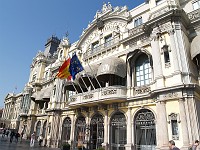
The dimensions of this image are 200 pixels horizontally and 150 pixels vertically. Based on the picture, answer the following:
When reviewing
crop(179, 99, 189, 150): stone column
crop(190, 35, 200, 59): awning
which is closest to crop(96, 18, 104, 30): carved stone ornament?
crop(190, 35, 200, 59): awning

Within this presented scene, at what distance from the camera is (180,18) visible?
13898mm

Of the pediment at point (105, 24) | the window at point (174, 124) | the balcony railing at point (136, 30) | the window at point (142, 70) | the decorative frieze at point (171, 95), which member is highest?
the pediment at point (105, 24)

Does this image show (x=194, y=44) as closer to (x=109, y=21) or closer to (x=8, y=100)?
(x=109, y=21)

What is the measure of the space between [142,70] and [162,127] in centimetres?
568

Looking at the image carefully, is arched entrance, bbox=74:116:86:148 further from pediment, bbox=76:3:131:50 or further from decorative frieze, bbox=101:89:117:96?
pediment, bbox=76:3:131:50

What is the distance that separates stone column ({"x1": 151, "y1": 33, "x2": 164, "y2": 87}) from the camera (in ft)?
43.1

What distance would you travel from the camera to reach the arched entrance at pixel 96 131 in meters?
17.1

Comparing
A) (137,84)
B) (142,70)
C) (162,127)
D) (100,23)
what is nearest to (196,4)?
(142,70)

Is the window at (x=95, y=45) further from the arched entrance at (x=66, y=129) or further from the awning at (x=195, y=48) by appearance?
the awning at (x=195, y=48)

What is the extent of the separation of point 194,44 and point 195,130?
20.6ft

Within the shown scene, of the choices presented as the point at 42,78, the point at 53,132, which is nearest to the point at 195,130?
the point at 53,132

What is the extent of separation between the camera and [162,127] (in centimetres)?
1208

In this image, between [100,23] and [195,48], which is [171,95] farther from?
[100,23]

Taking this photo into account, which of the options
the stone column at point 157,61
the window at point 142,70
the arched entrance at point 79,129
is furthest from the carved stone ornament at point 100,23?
the arched entrance at point 79,129
